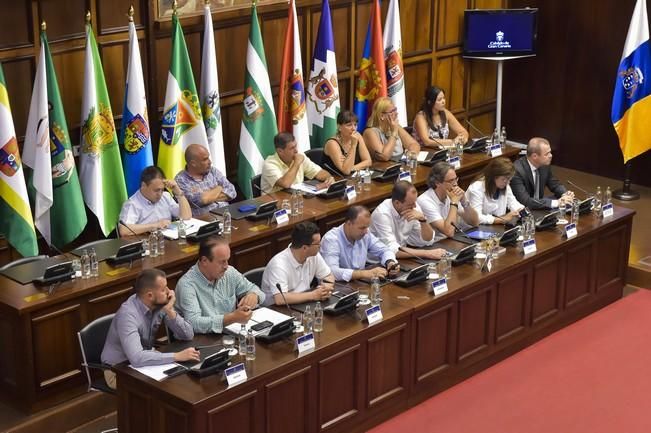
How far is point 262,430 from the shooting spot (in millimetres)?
5828

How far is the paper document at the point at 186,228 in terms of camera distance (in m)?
7.55

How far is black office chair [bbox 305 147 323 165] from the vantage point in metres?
9.40

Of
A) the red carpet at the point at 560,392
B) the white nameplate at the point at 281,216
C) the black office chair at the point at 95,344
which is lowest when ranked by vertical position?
the red carpet at the point at 560,392

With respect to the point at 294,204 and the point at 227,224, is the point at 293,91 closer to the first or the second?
the point at 294,204

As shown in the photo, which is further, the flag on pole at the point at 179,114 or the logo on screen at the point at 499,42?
the logo on screen at the point at 499,42

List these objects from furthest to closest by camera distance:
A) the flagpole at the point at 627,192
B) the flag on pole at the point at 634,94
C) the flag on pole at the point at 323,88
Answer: the flagpole at the point at 627,192, the flag on pole at the point at 634,94, the flag on pole at the point at 323,88

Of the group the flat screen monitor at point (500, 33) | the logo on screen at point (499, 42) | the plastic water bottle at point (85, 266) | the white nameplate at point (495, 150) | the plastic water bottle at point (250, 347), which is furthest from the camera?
the logo on screen at point (499, 42)

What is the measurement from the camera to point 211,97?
8922 millimetres

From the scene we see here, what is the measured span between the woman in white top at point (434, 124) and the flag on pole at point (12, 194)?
12.8 feet

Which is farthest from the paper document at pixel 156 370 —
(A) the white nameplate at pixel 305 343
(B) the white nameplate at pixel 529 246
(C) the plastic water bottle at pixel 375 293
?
(B) the white nameplate at pixel 529 246

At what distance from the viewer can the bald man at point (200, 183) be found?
8102 mm

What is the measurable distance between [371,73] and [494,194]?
8.47 feet

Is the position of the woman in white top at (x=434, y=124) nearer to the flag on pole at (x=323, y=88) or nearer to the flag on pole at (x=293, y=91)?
the flag on pole at (x=323, y=88)

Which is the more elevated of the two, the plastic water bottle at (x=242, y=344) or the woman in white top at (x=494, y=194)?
the woman in white top at (x=494, y=194)
